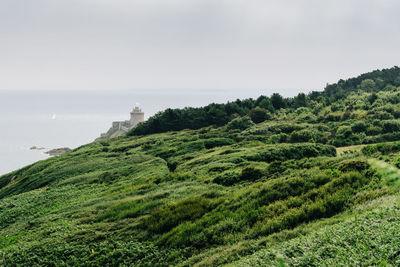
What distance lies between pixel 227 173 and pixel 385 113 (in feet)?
118

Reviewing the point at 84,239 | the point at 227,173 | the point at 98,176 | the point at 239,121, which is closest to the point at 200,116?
the point at 239,121

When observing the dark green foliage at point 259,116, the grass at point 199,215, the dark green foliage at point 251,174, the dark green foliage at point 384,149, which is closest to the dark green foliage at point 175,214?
the grass at point 199,215

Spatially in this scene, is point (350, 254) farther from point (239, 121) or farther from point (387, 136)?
point (239, 121)

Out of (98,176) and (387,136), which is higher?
(387,136)

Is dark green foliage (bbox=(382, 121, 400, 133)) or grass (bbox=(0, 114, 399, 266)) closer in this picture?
grass (bbox=(0, 114, 399, 266))

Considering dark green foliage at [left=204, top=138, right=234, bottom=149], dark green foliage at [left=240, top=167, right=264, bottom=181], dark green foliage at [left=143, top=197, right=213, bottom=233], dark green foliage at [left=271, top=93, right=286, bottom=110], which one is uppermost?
dark green foliage at [left=271, top=93, right=286, bottom=110]

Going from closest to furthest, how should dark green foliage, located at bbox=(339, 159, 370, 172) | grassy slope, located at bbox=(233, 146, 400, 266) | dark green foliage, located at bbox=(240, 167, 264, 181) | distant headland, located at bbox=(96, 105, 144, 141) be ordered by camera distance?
1. grassy slope, located at bbox=(233, 146, 400, 266)
2. dark green foliage, located at bbox=(339, 159, 370, 172)
3. dark green foliage, located at bbox=(240, 167, 264, 181)
4. distant headland, located at bbox=(96, 105, 144, 141)

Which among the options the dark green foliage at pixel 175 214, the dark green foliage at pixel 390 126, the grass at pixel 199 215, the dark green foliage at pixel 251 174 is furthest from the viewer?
the dark green foliage at pixel 390 126

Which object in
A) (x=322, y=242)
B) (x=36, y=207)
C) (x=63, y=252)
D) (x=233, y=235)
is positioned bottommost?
(x=36, y=207)

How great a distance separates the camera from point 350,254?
26.1 feet

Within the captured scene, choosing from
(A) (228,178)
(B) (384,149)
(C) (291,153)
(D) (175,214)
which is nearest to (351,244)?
(D) (175,214)

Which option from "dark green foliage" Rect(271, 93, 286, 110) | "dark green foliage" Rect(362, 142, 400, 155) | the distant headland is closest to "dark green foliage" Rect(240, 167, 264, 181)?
"dark green foliage" Rect(362, 142, 400, 155)

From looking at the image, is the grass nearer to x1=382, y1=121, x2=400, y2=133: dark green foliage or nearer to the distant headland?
x1=382, y1=121, x2=400, y2=133: dark green foliage

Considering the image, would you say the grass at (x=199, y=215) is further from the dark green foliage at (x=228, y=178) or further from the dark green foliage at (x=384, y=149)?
the dark green foliage at (x=384, y=149)
